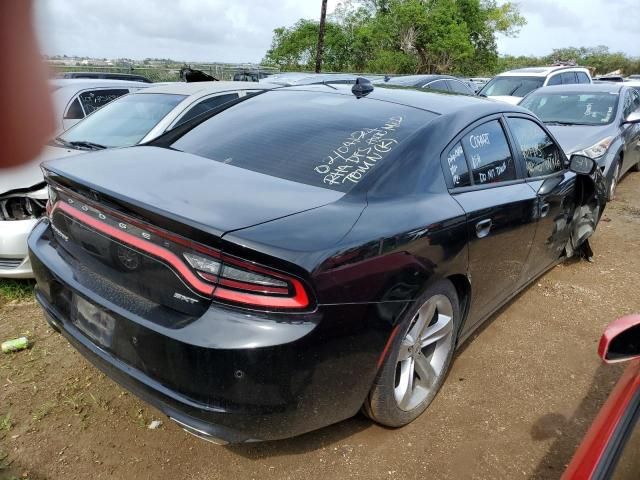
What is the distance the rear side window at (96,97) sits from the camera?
604 centimetres

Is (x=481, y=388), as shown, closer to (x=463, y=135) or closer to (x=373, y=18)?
(x=463, y=135)

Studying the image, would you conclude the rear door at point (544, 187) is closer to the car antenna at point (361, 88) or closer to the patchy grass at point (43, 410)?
the car antenna at point (361, 88)

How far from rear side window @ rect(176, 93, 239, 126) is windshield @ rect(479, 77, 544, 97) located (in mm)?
8185

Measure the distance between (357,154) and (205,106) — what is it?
2989mm

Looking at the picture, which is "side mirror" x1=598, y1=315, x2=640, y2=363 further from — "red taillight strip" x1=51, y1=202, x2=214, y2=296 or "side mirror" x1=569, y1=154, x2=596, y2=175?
"side mirror" x1=569, y1=154, x2=596, y2=175

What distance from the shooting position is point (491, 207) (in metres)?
2.74

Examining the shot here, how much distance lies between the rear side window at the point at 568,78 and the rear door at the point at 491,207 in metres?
11.0

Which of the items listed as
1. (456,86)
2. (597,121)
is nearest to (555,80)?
(456,86)

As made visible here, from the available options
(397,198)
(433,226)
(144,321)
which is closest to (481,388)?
(433,226)

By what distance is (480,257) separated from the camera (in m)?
2.73

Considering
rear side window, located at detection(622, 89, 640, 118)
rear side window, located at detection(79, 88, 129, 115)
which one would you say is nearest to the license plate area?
rear side window, located at detection(79, 88, 129, 115)

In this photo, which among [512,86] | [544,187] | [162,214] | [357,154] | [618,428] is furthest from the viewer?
[512,86]

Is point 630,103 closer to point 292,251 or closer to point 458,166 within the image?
point 458,166

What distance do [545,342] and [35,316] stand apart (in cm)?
351
